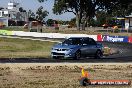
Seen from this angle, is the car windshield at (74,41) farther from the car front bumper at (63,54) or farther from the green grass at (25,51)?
the green grass at (25,51)

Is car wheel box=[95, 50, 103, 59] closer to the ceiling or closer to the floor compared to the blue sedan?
closer to the floor

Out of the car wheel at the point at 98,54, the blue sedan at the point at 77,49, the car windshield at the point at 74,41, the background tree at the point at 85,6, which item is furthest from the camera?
the background tree at the point at 85,6

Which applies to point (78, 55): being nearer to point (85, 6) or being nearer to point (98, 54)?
point (98, 54)

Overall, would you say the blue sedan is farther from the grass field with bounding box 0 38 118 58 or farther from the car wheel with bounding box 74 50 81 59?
the grass field with bounding box 0 38 118 58

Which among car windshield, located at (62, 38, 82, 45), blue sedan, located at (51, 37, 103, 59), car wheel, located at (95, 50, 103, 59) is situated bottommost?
car wheel, located at (95, 50, 103, 59)

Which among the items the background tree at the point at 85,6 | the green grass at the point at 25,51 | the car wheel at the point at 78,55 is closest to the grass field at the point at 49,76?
the car wheel at the point at 78,55

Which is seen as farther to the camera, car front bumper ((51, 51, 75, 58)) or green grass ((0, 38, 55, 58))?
green grass ((0, 38, 55, 58))

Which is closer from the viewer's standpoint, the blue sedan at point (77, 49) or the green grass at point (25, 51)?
the blue sedan at point (77, 49)

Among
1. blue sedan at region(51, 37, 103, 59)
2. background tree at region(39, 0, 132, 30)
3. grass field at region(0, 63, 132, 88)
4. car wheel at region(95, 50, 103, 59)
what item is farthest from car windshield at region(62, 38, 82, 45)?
background tree at region(39, 0, 132, 30)

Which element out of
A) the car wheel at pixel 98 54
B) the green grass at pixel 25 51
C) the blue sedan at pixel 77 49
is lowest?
the green grass at pixel 25 51

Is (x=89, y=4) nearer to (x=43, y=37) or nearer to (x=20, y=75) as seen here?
(x=43, y=37)

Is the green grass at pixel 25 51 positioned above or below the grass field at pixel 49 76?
below

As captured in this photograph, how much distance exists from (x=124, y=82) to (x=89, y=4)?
8048 cm

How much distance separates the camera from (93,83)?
1255 centimetres
